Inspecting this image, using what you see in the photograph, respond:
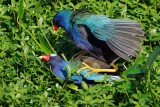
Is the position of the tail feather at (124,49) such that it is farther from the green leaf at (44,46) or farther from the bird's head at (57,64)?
the green leaf at (44,46)

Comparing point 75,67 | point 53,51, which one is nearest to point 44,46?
point 53,51

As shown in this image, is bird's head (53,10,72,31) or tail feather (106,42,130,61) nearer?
tail feather (106,42,130,61)

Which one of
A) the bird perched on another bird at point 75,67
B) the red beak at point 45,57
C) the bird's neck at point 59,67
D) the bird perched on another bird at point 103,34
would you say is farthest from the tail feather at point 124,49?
the red beak at point 45,57

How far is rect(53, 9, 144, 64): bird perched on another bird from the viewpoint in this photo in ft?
16.7

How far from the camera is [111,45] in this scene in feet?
16.7

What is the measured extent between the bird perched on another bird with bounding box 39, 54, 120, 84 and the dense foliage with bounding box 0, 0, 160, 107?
0.07 meters

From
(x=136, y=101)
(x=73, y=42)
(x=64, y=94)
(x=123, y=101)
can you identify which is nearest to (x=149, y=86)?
(x=136, y=101)

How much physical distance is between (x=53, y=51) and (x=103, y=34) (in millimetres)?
503

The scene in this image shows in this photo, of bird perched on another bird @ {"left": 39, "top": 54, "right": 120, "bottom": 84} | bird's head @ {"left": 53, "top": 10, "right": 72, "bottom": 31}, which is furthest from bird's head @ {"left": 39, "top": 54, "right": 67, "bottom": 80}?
bird's head @ {"left": 53, "top": 10, "right": 72, "bottom": 31}

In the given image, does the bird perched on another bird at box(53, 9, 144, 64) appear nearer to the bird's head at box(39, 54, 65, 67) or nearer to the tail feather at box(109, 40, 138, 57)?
the tail feather at box(109, 40, 138, 57)

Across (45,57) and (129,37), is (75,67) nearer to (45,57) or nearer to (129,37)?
(45,57)

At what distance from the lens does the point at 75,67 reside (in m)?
4.97

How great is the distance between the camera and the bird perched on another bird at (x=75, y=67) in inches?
197

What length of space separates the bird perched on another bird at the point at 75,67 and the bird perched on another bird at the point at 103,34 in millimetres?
117
